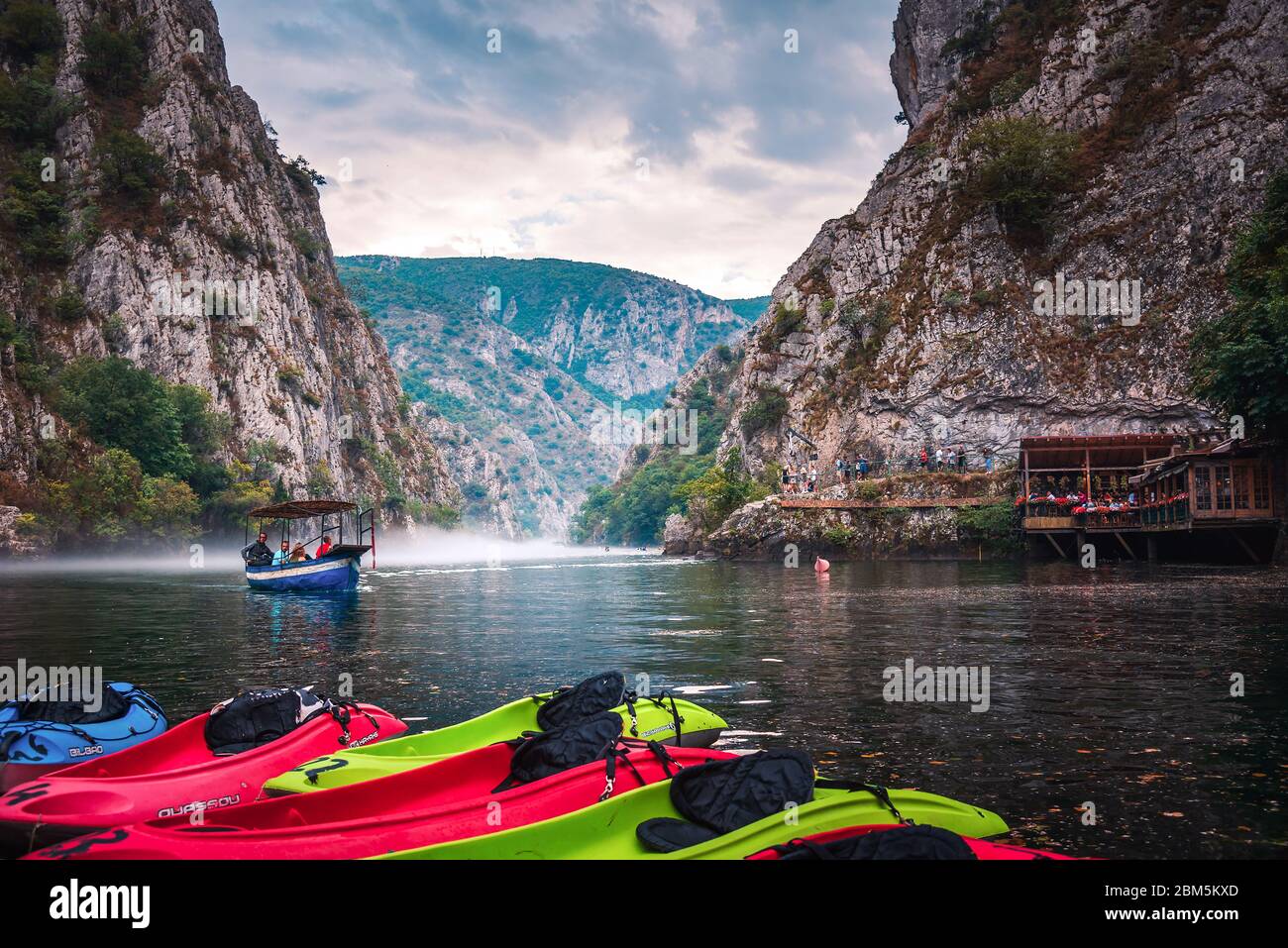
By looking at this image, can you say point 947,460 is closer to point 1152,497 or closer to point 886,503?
point 886,503

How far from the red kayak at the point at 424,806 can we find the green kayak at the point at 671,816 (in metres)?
0.58

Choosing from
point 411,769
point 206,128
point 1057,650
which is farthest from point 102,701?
point 206,128

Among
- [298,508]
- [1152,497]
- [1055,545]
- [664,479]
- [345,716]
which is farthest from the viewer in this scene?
[664,479]

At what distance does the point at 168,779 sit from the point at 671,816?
4.70 metres

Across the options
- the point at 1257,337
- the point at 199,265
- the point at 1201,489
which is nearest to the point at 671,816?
the point at 1257,337

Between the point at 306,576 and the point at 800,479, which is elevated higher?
the point at 800,479

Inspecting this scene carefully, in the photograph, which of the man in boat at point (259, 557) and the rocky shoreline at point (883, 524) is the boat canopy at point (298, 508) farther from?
the rocky shoreline at point (883, 524)

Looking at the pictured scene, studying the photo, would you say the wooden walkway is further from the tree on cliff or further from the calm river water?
the calm river water

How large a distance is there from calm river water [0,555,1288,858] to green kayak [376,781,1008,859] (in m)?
1.51

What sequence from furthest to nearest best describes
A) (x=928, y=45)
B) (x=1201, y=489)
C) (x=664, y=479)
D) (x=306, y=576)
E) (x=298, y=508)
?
1. (x=664, y=479)
2. (x=928, y=45)
3. (x=1201, y=489)
4. (x=298, y=508)
5. (x=306, y=576)

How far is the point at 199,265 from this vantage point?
83000mm

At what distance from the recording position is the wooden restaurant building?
37312 millimetres

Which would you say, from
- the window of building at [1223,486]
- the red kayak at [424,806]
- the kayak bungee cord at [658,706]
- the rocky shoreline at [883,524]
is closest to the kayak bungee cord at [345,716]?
the red kayak at [424,806]

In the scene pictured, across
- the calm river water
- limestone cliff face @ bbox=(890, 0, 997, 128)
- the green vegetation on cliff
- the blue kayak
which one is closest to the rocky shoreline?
→ the calm river water
